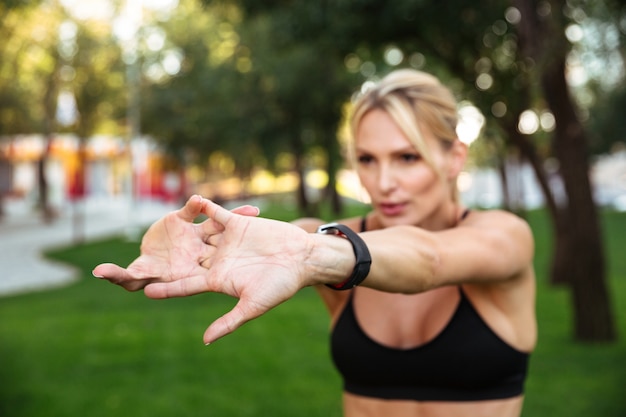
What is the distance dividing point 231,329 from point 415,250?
2.09ft

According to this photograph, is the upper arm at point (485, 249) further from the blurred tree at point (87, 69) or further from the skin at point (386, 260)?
the blurred tree at point (87, 69)

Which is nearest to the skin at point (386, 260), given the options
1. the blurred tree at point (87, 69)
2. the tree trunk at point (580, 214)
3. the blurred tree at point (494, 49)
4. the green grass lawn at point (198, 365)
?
the green grass lawn at point (198, 365)

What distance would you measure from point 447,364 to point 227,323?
3.42 ft

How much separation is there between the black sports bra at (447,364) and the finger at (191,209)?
88 centimetres

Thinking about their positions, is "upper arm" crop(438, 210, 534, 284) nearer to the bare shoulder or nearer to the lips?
the bare shoulder

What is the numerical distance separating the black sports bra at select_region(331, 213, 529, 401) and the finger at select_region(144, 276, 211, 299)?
2.95 ft

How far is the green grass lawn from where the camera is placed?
7938 mm

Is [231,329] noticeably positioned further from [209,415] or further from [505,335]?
[209,415]

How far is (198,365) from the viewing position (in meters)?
9.70

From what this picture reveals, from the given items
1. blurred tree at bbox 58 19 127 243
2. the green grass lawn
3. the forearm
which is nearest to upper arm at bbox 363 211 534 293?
the forearm

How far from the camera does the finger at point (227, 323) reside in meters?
1.55

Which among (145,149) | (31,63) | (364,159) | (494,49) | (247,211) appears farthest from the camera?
(145,149)

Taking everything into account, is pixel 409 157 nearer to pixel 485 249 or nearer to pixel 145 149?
pixel 485 249

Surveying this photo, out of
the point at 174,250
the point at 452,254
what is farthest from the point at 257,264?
the point at 452,254
